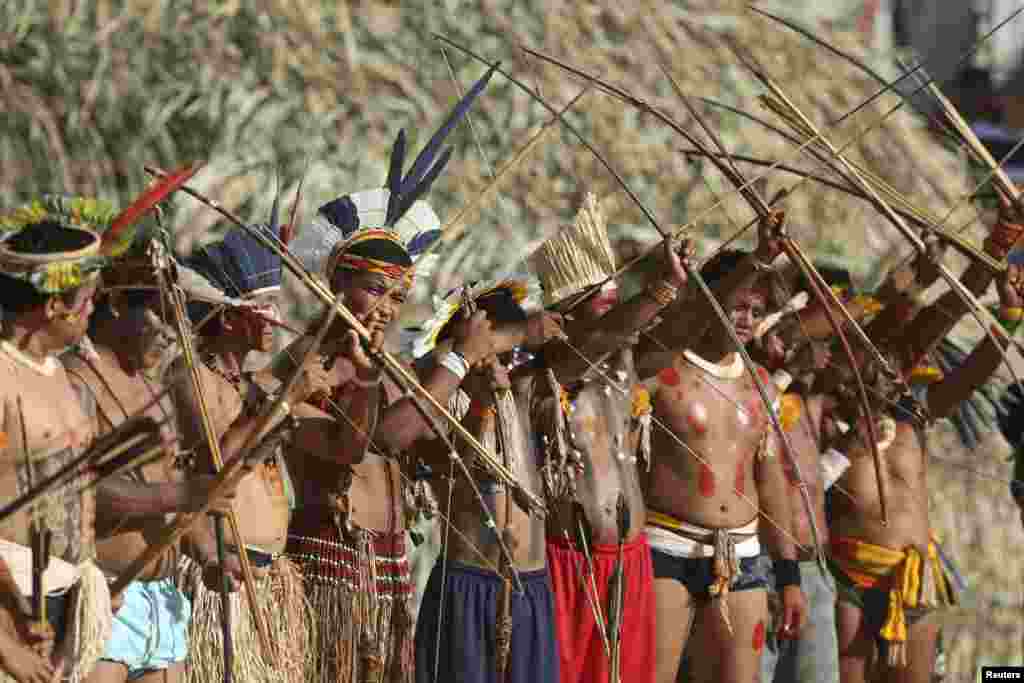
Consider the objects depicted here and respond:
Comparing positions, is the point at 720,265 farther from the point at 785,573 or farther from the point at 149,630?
the point at 149,630

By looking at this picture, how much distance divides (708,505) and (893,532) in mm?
1169

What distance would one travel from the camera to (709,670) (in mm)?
6297

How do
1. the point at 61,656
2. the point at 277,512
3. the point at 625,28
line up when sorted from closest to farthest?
1. the point at 61,656
2. the point at 277,512
3. the point at 625,28

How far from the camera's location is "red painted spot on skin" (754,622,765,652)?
20.9 ft

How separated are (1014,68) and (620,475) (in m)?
15.3

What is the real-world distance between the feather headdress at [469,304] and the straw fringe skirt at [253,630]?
0.72m

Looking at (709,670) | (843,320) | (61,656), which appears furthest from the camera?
(843,320)

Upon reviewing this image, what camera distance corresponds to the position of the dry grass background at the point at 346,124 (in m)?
9.10

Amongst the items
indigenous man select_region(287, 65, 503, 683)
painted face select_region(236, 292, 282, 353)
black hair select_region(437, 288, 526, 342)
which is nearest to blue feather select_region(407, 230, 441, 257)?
indigenous man select_region(287, 65, 503, 683)

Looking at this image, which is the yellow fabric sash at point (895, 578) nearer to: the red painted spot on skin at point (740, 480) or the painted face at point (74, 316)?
the red painted spot on skin at point (740, 480)

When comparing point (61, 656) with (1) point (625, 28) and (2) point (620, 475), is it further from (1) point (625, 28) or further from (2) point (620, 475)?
(1) point (625, 28)

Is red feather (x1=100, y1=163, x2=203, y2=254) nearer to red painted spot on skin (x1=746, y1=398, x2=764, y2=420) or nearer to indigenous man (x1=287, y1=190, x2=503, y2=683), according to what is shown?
indigenous man (x1=287, y1=190, x2=503, y2=683)

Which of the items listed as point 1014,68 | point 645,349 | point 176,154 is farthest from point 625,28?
point 1014,68

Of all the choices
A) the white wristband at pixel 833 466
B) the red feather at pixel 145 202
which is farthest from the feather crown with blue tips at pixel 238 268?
the white wristband at pixel 833 466
